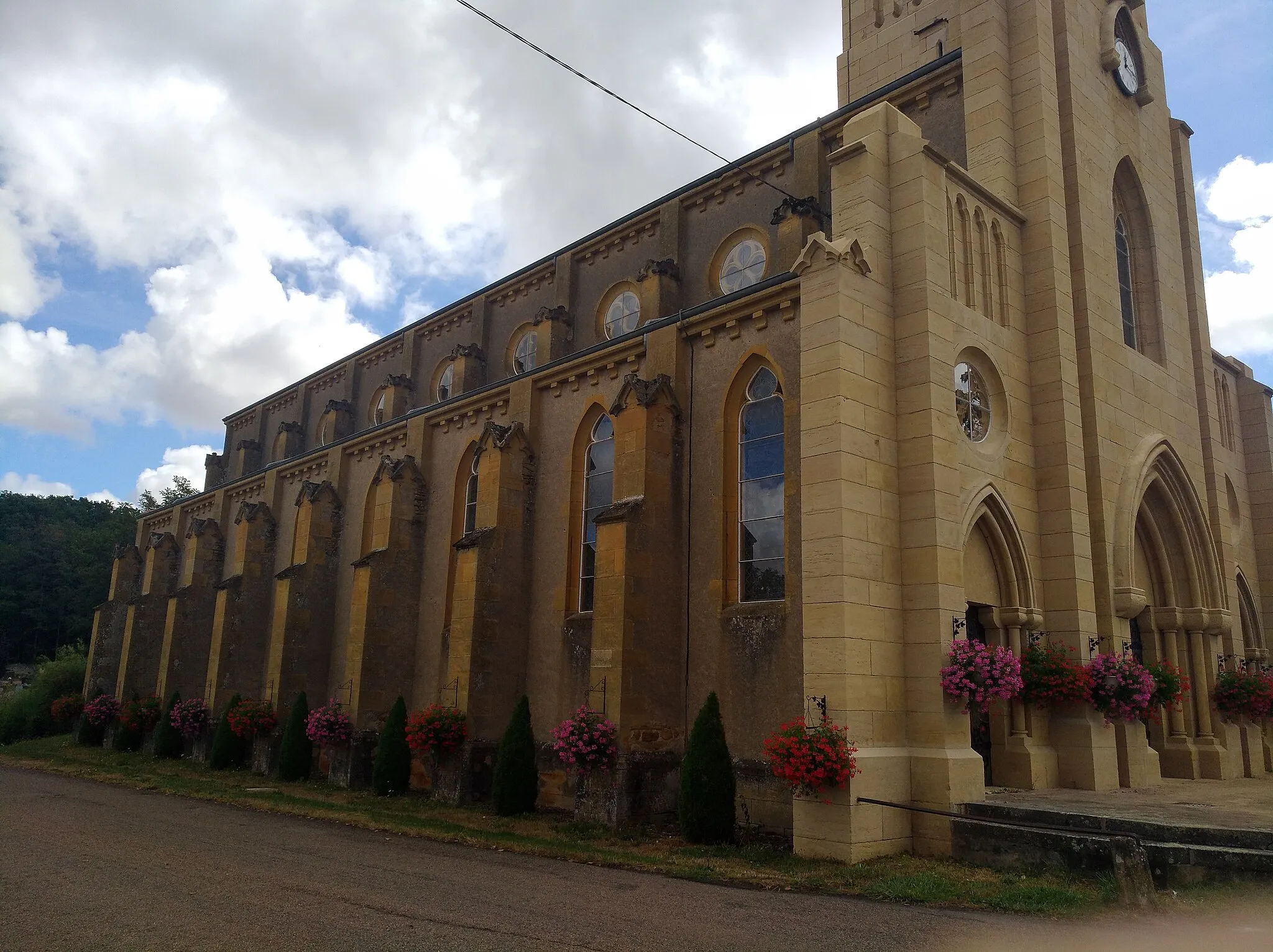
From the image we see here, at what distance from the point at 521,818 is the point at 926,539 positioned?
8.55 m

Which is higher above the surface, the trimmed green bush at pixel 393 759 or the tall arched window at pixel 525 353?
the tall arched window at pixel 525 353

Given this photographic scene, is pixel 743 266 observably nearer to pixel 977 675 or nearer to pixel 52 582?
pixel 977 675

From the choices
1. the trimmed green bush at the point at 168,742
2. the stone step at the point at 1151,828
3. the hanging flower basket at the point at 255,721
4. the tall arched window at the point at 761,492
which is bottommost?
the trimmed green bush at the point at 168,742

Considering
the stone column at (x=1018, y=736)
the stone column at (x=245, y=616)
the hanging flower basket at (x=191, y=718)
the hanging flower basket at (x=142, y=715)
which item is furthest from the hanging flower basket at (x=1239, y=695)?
the hanging flower basket at (x=142, y=715)

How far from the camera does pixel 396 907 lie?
921 cm

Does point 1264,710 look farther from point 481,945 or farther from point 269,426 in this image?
point 269,426

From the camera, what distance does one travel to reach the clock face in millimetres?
18984

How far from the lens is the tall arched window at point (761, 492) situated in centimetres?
1500

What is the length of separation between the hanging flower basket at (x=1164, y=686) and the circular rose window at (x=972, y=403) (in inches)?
192

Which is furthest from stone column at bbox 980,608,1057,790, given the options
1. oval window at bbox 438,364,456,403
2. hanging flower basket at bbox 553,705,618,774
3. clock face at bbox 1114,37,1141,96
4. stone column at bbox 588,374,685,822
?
oval window at bbox 438,364,456,403

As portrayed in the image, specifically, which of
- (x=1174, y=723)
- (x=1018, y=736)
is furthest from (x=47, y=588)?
(x=1174, y=723)

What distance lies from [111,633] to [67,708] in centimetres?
308

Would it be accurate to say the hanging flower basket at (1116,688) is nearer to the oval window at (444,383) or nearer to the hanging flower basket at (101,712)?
the oval window at (444,383)

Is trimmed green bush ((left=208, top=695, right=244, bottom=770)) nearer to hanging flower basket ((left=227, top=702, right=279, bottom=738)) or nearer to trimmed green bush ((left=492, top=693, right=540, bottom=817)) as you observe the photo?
hanging flower basket ((left=227, top=702, right=279, bottom=738))
